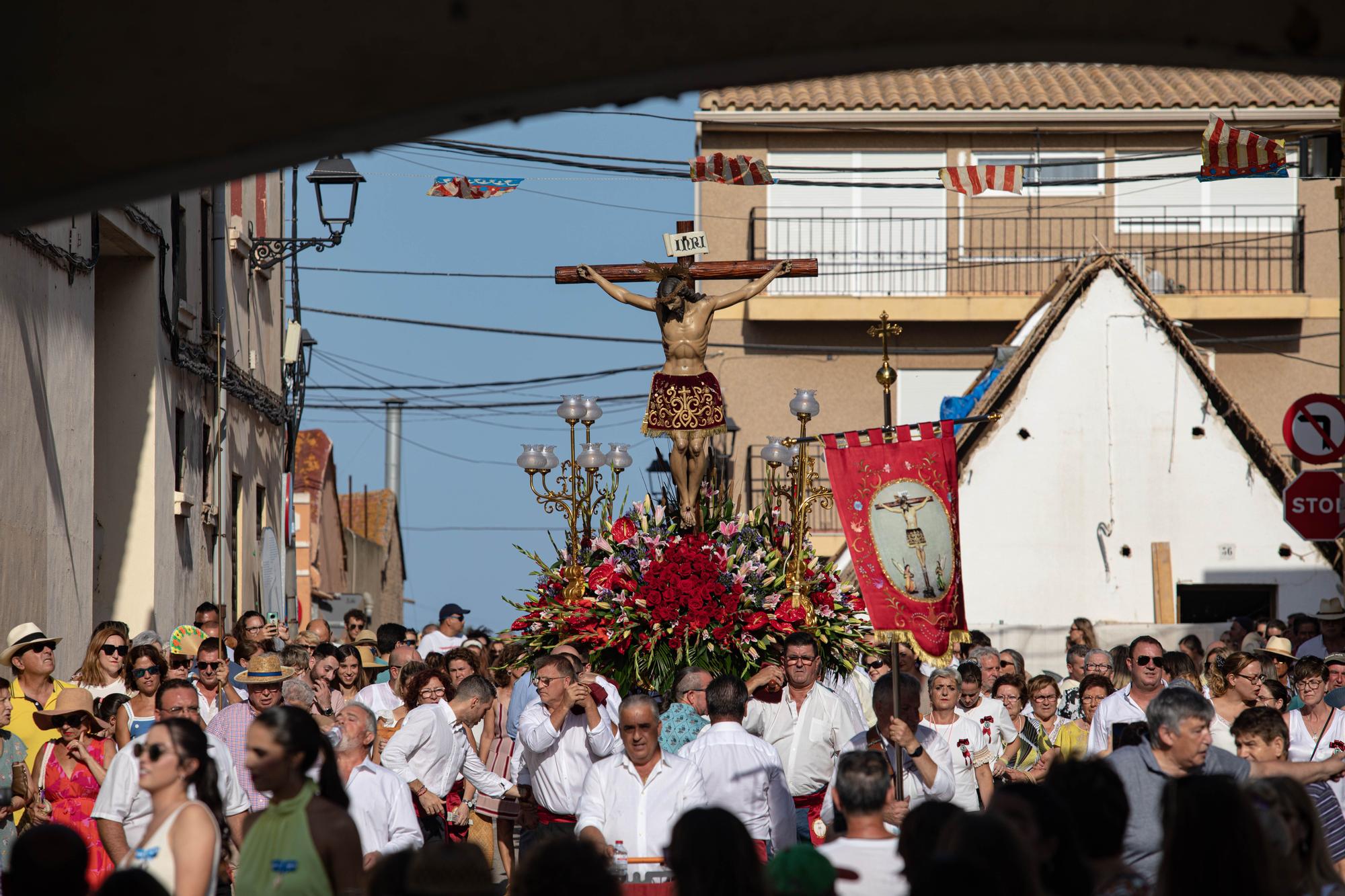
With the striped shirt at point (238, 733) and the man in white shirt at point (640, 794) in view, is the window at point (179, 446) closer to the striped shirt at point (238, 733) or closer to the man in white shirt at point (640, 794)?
the striped shirt at point (238, 733)

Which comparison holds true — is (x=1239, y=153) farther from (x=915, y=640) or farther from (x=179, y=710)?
(x=179, y=710)

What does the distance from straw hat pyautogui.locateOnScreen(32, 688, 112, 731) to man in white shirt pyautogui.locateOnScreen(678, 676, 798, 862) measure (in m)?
3.09

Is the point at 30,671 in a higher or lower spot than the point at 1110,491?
lower

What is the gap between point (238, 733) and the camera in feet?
30.7

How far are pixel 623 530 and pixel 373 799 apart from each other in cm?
564

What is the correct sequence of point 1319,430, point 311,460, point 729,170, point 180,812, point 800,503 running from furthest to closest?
point 311,460 < point 729,170 < point 800,503 < point 1319,430 < point 180,812

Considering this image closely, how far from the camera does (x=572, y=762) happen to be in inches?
379

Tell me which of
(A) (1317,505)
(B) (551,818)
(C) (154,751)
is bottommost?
(B) (551,818)

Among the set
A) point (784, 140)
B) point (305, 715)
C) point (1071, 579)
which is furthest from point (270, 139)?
point (784, 140)

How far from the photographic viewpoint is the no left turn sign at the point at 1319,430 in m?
12.6

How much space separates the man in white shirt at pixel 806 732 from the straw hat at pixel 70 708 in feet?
11.8

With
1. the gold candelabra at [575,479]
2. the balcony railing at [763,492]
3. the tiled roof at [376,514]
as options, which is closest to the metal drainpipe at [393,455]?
the tiled roof at [376,514]

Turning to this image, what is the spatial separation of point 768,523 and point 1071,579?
12394 mm

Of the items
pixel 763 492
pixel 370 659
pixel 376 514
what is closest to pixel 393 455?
pixel 376 514
